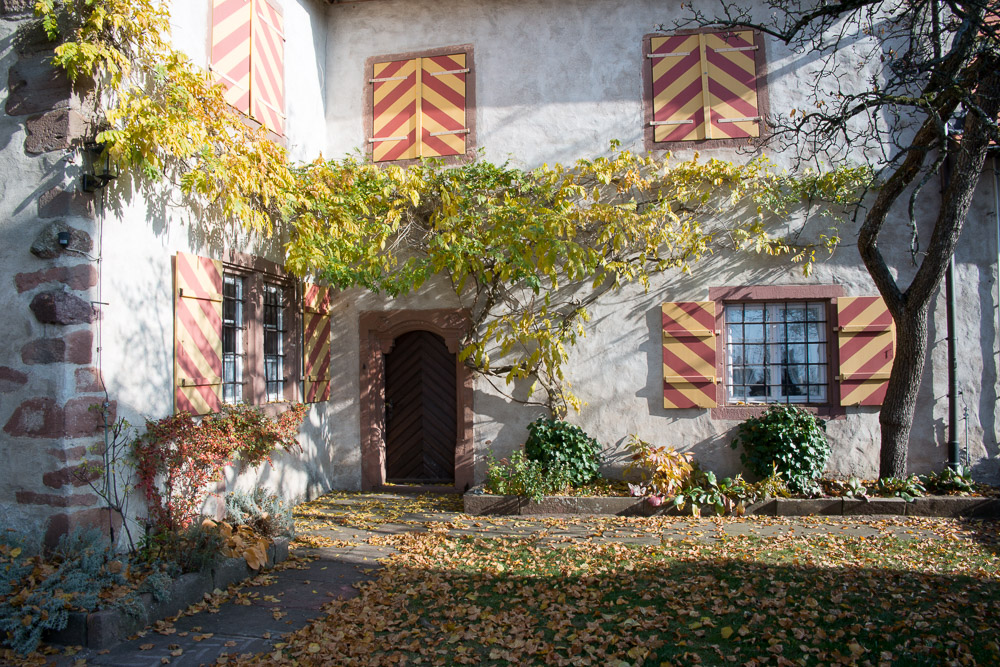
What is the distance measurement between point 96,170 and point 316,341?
3.52 m

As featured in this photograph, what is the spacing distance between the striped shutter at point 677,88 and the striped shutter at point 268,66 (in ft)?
13.2

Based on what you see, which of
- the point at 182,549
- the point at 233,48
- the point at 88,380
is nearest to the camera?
the point at 88,380

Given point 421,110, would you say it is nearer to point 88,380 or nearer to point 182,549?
point 88,380

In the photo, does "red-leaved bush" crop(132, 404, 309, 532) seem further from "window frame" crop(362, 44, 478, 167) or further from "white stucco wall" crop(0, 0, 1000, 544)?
"window frame" crop(362, 44, 478, 167)

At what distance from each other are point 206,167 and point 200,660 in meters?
3.70

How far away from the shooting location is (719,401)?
7.95 m

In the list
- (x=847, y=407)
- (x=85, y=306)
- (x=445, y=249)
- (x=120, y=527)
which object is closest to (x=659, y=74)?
(x=445, y=249)

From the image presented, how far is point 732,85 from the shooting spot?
26.6 ft

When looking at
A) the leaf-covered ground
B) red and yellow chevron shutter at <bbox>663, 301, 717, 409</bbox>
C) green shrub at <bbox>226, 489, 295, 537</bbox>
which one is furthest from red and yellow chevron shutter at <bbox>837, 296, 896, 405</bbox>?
green shrub at <bbox>226, 489, 295, 537</bbox>

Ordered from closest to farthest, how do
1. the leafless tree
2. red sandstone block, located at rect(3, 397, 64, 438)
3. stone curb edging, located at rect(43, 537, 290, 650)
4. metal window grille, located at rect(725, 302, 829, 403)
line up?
1. stone curb edging, located at rect(43, 537, 290, 650)
2. red sandstone block, located at rect(3, 397, 64, 438)
3. the leafless tree
4. metal window grille, located at rect(725, 302, 829, 403)

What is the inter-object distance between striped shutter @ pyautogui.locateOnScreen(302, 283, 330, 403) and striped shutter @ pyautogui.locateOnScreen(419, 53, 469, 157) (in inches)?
80.4

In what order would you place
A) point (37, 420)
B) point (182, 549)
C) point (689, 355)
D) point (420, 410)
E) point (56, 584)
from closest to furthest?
point (56, 584)
point (37, 420)
point (182, 549)
point (689, 355)
point (420, 410)

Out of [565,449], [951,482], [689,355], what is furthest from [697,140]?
[951,482]

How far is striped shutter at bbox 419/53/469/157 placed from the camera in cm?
845
